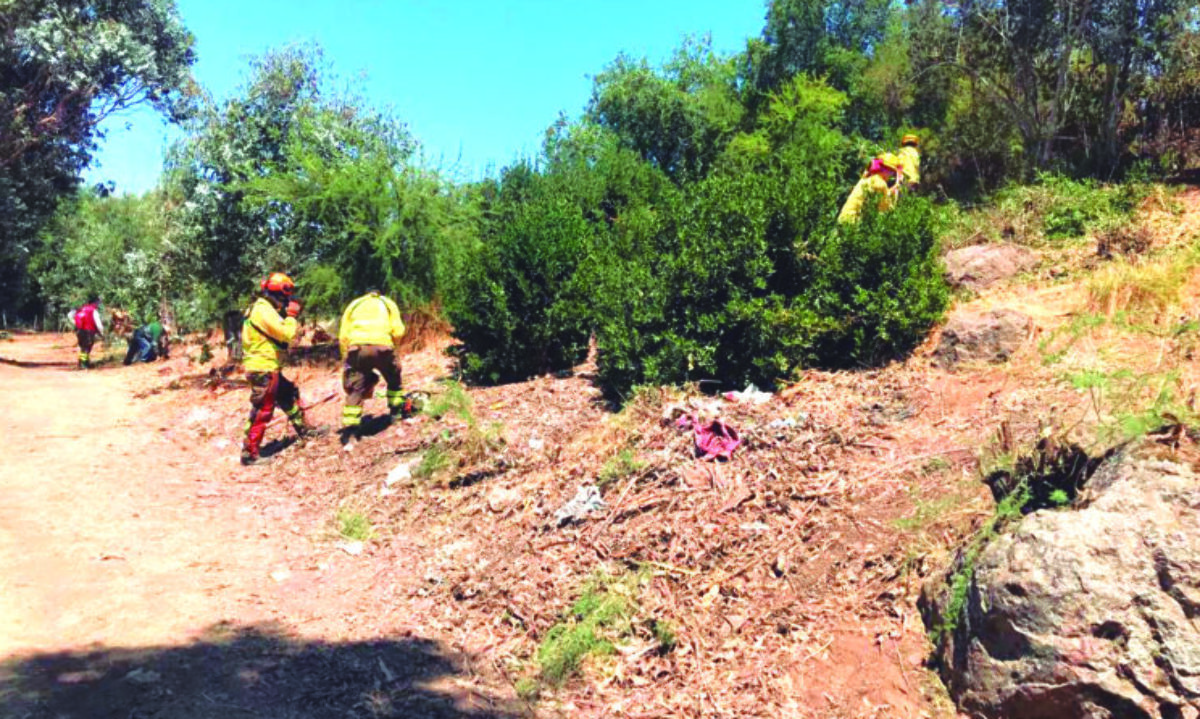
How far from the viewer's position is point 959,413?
5.91 m

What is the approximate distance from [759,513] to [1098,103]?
1326 cm

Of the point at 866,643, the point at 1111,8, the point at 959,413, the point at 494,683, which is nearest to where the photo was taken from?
the point at 866,643

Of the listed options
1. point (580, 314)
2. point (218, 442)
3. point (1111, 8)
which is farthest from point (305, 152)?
point (1111, 8)

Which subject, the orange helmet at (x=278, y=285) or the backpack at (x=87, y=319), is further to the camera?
the backpack at (x=87, y=319)

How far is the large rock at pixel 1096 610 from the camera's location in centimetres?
334

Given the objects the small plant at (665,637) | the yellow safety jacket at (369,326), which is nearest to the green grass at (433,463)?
the yellow safety jacket at (369,326)

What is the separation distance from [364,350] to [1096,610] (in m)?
7.27

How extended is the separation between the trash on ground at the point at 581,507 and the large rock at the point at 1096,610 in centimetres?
261

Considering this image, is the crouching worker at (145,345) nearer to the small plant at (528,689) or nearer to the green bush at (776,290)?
the green bush at (776,290)

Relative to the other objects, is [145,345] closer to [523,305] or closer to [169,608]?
[523,305]

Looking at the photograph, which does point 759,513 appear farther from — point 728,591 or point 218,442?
point 218,442

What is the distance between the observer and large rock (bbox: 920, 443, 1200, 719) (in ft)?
11.0

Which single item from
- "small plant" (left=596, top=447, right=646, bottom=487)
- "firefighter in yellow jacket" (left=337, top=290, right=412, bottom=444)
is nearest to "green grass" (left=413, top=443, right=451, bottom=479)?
"firefighter in yellow jacket" (left=337, top=290, right=412, bottom=444)

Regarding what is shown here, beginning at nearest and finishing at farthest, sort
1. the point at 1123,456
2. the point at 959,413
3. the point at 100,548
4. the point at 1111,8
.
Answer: the point at 1123,456 < the point at 959,413 < the point at 100,548 < the point at 1111,8
